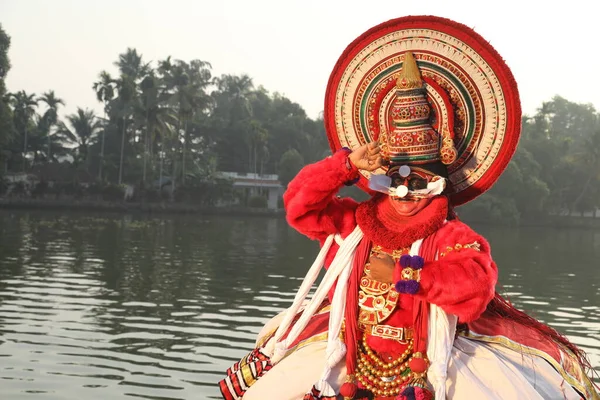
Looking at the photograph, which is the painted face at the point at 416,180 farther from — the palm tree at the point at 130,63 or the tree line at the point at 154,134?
the palm tree at the point at 130,63

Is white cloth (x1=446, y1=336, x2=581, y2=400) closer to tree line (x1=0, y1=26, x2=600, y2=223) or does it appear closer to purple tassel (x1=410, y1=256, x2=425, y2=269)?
purple tassel (x1=410, y1=256, x2=425, y2=269)

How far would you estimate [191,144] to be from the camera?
6425 centimetres

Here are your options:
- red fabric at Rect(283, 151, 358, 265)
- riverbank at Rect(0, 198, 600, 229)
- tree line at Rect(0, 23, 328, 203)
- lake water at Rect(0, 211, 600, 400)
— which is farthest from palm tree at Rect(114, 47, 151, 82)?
red fabric at Rect(283, 151, 358, 265)

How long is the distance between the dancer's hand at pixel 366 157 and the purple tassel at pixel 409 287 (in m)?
0.47

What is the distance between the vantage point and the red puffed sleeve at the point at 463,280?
312 centimetres

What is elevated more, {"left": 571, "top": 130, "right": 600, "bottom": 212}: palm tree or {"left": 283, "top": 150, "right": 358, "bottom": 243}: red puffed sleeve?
{"left": 571, "top": 130, "right": 600, "bottom": 212}: palm tree

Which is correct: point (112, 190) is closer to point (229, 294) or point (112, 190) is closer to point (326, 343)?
point (229, 294)

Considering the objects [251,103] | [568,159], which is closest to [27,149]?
[251,103]

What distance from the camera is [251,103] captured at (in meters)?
74.8

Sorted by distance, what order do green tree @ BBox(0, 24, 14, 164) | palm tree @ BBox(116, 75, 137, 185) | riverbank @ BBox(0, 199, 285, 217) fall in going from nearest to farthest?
green tree @ BBox(0, 24, 14, 164)
riverbank @ BBox(0, 199, 285, 217)
palm tree @ BBox(116, 75, 137, 185)

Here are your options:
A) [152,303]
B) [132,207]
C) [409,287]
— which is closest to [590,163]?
[132,207]

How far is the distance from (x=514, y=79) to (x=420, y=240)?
2.35ft

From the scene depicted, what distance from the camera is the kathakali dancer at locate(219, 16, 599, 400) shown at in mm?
3305

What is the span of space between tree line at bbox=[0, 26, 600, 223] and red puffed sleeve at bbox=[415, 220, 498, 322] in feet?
133
